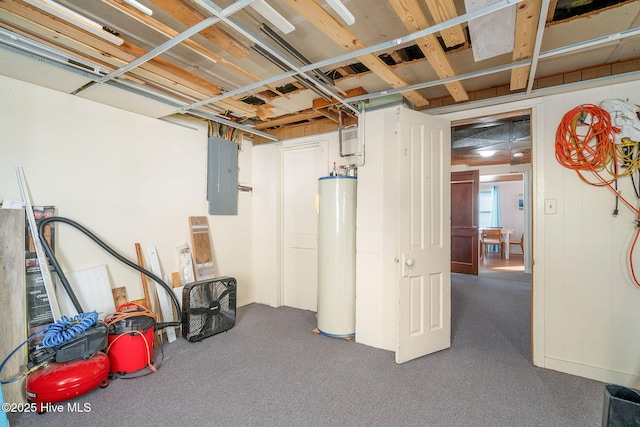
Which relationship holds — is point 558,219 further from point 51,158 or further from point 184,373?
point 51,158

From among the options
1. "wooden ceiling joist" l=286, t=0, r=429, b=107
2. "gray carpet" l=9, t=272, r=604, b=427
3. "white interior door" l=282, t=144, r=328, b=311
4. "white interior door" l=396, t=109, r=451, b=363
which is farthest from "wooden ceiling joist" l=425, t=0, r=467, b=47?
"gray carpet" l=9, t=272, r=604, b=427

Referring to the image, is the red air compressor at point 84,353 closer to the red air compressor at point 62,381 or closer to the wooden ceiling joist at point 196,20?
the red air compressor at point 62,381

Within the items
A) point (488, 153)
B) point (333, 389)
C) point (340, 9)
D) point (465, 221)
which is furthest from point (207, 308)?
point (488, 153)

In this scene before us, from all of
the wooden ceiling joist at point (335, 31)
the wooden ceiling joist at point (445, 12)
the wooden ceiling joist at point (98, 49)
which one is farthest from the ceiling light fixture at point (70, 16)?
the wooden ceiling joist at point (445, 12)

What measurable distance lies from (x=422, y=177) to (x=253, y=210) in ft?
→ 8.18

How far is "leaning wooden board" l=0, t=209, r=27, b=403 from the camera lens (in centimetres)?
192

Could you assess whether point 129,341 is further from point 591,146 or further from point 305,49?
point 591,146

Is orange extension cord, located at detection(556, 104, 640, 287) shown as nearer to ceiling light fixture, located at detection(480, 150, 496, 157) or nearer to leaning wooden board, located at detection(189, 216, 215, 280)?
ceiling light fixture, located at detection(480, 150, 496, 157)

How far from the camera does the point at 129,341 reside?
2264 mm

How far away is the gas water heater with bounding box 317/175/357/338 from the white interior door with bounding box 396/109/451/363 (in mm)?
672

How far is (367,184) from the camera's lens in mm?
2891

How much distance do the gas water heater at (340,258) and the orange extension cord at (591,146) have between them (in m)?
1.79

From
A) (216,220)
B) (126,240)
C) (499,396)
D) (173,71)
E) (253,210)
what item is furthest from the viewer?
(253,210)

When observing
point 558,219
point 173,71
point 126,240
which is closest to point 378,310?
point 558,219
